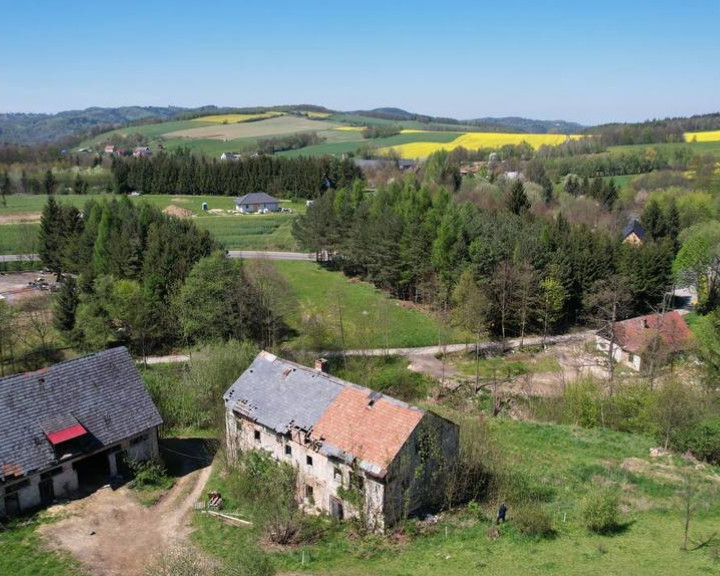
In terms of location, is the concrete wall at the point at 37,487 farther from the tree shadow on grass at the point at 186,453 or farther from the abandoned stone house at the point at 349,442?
the abandoned stone house at the point at 349,442

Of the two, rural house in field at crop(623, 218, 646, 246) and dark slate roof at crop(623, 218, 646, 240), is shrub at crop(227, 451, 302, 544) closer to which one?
rural house in field at crop(623, 218, 646, 246)

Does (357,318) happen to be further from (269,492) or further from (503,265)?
(269,492)

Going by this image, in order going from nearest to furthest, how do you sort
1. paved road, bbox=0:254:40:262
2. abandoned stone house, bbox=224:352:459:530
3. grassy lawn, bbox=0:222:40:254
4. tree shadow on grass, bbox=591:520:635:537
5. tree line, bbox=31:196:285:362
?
tree shadow on grass, bbox=591:520:635:537
abandoned stone house, bbox=224:352:459:530
tree line, bbox=31:196:285:362
paved road, bbox=0:254:40:262
grassy lawn, bbox=0:222:40:254

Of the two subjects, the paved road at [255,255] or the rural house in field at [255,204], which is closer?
the paved road at [255,255]

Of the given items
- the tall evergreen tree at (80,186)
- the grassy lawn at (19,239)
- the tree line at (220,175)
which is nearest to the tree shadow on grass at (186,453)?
the grassy lawn at (19,239)

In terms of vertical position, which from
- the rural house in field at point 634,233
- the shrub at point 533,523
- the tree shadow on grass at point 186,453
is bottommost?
the tree shadow on grass at point 186,453

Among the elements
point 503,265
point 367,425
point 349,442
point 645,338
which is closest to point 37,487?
point 349,442

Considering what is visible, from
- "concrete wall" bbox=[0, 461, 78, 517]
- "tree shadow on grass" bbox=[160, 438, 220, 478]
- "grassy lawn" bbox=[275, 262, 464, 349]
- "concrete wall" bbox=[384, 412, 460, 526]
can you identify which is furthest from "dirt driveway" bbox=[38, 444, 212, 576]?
"grassy lawn" bbox=[275, 262, 464, 349]
